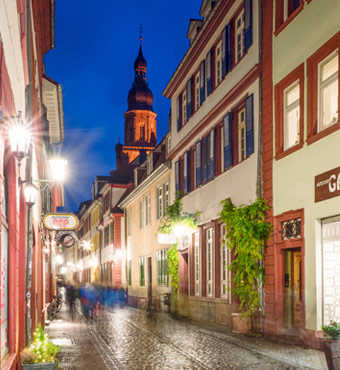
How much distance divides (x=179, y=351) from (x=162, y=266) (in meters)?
16.8

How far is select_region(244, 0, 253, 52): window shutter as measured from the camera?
1736cm

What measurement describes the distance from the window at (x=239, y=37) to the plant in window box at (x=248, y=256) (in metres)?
5.03

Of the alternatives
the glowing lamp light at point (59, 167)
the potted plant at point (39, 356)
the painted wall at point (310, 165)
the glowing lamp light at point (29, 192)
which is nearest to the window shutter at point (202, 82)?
the painted wall at point (310, 165)

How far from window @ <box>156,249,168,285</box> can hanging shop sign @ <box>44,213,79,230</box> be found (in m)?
14.6

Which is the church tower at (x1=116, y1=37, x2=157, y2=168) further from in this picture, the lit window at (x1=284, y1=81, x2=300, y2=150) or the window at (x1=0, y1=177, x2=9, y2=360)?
the window at (x1=0, y1=177, x2=9, y2=360)

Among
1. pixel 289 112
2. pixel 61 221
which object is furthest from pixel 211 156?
pixel 61 221

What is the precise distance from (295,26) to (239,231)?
5.58 metres

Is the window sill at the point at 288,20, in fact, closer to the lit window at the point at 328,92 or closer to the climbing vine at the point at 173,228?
the lit window at the point at 328,92

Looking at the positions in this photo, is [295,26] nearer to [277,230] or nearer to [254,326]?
→ [277,230]

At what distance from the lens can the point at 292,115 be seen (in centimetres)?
1474

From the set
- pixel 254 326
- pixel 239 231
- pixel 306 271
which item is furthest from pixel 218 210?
pixel 306 271

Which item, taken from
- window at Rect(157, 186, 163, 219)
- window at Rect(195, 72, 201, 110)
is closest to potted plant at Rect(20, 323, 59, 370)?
window at Rect(195, 72, 201, 110)

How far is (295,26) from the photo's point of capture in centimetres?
1427

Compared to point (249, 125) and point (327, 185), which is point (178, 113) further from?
point (327, 185)
